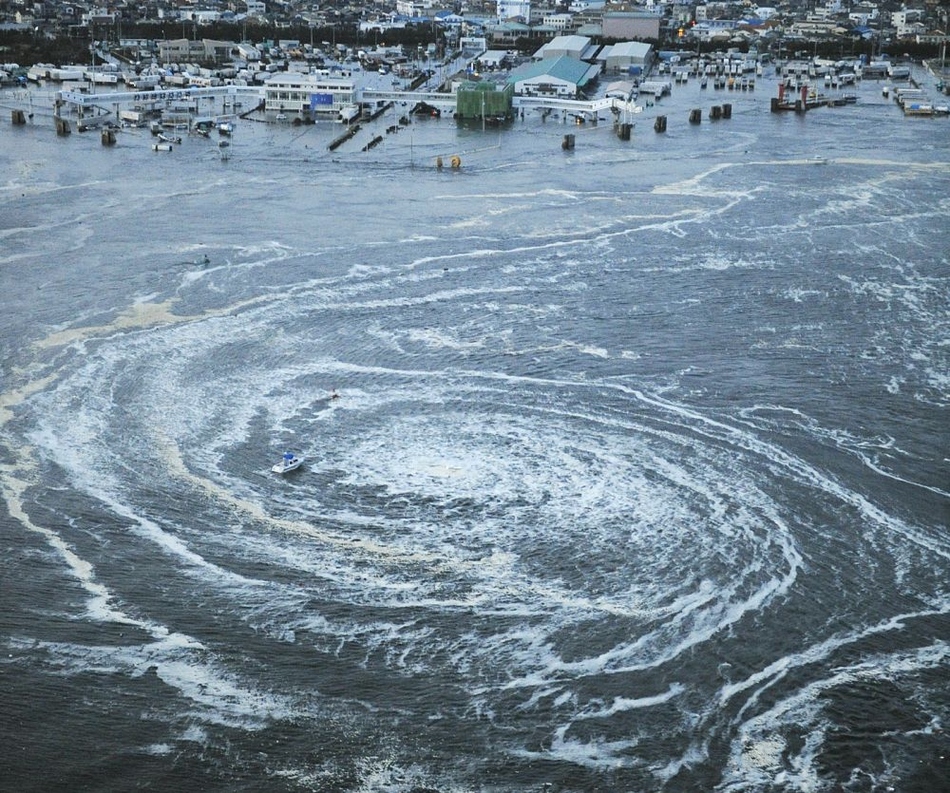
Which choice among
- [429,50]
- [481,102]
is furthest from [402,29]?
[481,102]

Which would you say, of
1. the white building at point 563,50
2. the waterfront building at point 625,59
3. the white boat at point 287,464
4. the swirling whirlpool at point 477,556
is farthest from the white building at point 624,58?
the white boat at point 287,464

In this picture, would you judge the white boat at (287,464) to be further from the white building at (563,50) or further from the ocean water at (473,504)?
the white building at (563,50)

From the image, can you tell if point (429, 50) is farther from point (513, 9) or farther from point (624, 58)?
point (513, 9)

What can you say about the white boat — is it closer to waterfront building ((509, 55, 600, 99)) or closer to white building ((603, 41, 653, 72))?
waterfront building ((509, 55, 600, 99))

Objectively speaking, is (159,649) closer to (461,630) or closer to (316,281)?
(461,630)

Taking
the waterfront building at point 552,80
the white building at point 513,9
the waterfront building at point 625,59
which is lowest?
the waterfront building at point 552,80
